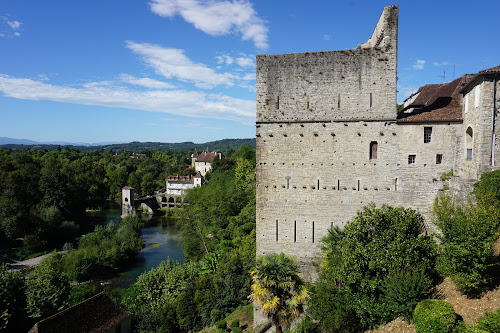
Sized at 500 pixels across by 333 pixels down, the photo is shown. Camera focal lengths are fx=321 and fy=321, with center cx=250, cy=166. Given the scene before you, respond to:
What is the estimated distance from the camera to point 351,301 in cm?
1462

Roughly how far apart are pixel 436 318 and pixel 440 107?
12.4 metres

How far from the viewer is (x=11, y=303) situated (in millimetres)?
23984

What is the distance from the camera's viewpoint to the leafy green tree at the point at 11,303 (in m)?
23.1

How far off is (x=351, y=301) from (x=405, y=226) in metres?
4.19

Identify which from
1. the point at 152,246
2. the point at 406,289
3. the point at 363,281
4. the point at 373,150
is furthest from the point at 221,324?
the point at 152,246

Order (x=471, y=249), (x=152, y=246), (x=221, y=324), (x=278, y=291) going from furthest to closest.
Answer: (x=152, y=246) < (x=221, y=324) < (x=278, y=291) < (x=471, y=249)

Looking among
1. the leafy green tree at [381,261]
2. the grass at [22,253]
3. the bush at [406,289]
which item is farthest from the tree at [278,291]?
the grass at [22,253]

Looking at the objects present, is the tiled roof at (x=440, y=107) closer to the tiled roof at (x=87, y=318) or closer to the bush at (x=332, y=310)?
the bush at (x=332, y=310)

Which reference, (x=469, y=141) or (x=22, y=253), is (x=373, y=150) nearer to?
(x=469, y=141)

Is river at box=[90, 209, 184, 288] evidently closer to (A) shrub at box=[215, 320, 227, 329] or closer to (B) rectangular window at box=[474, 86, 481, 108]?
(A) shrub at box=[215, 320, 227, 329]

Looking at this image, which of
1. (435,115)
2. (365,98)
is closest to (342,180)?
(365,98)

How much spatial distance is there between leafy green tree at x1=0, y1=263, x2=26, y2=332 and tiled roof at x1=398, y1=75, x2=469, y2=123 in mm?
29561

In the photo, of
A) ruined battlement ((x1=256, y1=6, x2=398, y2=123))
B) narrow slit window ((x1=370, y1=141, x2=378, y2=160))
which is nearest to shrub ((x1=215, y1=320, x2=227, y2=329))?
ruined battlement ((x1=256, y1=6, x2=398, y2=123))

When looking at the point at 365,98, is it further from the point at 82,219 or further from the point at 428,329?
the point at 82,219
